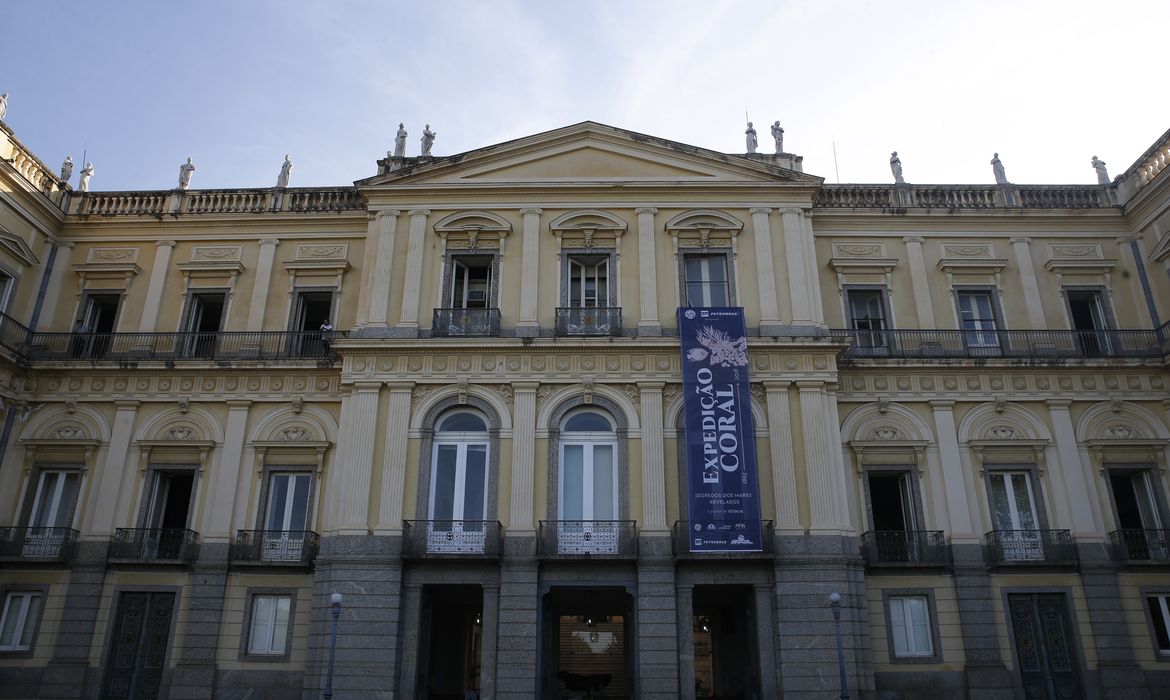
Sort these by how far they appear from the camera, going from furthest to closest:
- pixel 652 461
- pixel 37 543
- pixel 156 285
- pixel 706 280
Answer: pixel 156 285 < pixel 706 280 < pixel 37 543 < pixel 652 461

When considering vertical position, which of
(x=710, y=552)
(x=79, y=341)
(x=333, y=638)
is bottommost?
(x=333, y=638)

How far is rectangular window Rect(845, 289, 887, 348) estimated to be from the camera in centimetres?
2125

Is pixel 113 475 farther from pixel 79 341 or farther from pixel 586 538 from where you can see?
pixel 586 538

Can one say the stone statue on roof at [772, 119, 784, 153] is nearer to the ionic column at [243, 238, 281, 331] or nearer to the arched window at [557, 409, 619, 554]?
the arched window at [557, 409, 619, 554]

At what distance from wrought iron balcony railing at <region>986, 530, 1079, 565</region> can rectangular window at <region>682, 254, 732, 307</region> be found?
819 centimetres

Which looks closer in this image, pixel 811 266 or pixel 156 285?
pixel 811 266

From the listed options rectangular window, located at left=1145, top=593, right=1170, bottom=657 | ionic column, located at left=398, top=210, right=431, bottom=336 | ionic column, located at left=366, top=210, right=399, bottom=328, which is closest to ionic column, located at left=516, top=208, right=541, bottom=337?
ionic column, located at left=398, top=210, right=431, bottom=336

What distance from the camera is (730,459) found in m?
18.1

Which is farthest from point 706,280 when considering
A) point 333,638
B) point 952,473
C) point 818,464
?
point 333,638

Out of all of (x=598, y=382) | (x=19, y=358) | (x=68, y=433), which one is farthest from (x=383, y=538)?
(x=19, y=358)

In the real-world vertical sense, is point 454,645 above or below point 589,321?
below

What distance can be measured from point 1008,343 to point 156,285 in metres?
22.1

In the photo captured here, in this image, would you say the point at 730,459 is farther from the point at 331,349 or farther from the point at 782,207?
the point at 331,349

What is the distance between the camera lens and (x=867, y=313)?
22.0 meters
